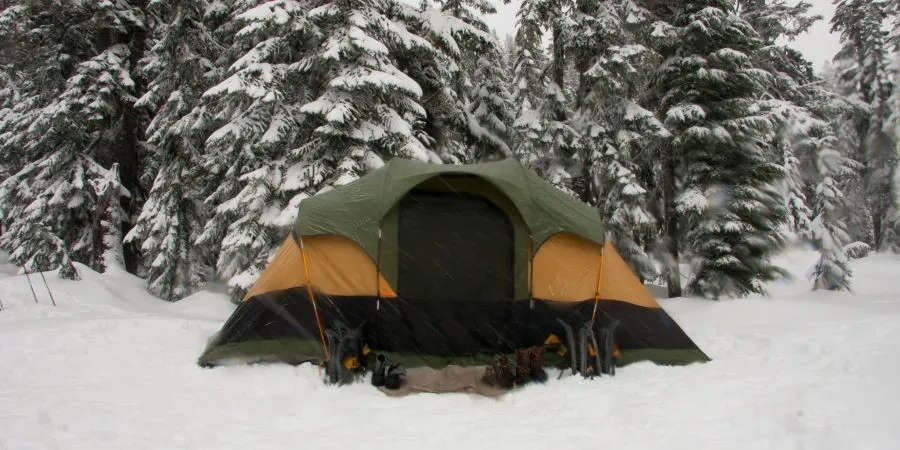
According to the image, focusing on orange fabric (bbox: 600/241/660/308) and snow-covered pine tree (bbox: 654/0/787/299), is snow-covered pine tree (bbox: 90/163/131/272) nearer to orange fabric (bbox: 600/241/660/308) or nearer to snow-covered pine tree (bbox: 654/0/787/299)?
orange fabric (bbox: 600/241/660/308)

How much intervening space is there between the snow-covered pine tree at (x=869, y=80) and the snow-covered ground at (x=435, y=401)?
2018cm

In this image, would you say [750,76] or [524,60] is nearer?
[750,76]

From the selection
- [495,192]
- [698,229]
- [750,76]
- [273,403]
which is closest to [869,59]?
[750,76]

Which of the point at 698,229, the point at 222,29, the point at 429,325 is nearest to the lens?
the point at 429,325

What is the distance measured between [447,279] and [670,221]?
8120mm

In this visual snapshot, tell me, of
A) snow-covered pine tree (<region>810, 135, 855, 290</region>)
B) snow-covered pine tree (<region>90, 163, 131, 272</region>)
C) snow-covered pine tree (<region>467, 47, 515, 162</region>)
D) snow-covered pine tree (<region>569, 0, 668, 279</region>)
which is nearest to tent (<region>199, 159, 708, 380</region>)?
snow-covered pine tree (<region>569, 0, 668, 279</region>)

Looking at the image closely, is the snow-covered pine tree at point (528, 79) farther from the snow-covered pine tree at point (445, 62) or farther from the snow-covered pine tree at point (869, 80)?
the snow-covered pine tree at point (869, 80)

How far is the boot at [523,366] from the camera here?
5516 mm

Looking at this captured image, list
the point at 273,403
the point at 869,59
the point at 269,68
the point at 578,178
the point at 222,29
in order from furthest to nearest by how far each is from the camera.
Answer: the point at 869,59, the point at 578,178, the point at 222,29, the point at 269,68, the point at 273,403

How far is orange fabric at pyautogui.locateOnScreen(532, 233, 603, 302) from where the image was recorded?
6359 mm

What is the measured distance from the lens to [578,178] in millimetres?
12883

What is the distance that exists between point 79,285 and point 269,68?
5.34 meters

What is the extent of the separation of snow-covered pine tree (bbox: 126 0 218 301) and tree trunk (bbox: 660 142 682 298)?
34.9 feet

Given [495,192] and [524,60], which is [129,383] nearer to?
[495,192]
